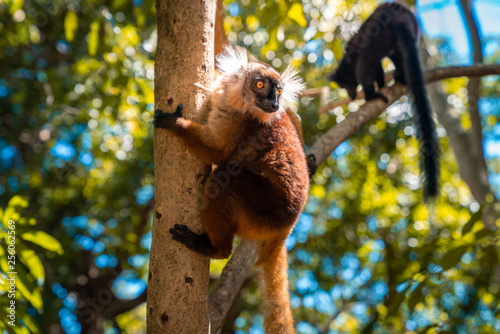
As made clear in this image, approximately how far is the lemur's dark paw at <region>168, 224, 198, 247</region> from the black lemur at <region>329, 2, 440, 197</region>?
3.81 m

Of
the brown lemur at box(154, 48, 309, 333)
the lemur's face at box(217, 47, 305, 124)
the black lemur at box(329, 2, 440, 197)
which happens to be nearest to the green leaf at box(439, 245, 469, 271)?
the brown lemur at box(154, 48, 309, 333)

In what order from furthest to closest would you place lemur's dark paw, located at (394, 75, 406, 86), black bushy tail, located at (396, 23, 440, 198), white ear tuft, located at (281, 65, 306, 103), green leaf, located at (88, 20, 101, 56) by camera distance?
lemur's dark paw, located at (394, 75, 406, 86)
black bushy tail, located at (396, 23, 440, 198)
green leaf, located at (88, 20, 101, 56)
white ear tuft, located at (281, 65, 306, 103)

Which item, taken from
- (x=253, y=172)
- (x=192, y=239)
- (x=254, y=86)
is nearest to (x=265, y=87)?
(x=254, y=86)

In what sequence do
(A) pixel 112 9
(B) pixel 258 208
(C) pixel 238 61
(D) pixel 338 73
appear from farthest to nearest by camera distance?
1. (D) pixel 338 73
2. (A) pixel 112 9
3. (C) pixel 238 61
4. (B) pixel 258 208

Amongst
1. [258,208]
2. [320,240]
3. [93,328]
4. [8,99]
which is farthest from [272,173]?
[8,99]

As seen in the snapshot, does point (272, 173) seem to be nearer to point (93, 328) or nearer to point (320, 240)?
point (320, 240)

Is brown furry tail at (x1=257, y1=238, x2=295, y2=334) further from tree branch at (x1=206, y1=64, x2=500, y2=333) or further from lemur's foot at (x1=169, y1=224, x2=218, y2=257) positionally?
lemur's foot at (x1=169, y1=224, x2=218, y2=257)

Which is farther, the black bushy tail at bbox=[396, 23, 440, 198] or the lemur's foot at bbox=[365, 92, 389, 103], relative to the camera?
the lemur's foot at bbox=[365, 92, 389, 103]

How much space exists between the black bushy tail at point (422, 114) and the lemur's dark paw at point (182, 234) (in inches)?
129

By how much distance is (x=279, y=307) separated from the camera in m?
3.35

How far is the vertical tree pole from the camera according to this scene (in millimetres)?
2480

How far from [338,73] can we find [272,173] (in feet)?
15.0

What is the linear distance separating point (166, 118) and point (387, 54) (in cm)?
530

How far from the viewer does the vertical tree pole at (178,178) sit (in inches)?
97.7
